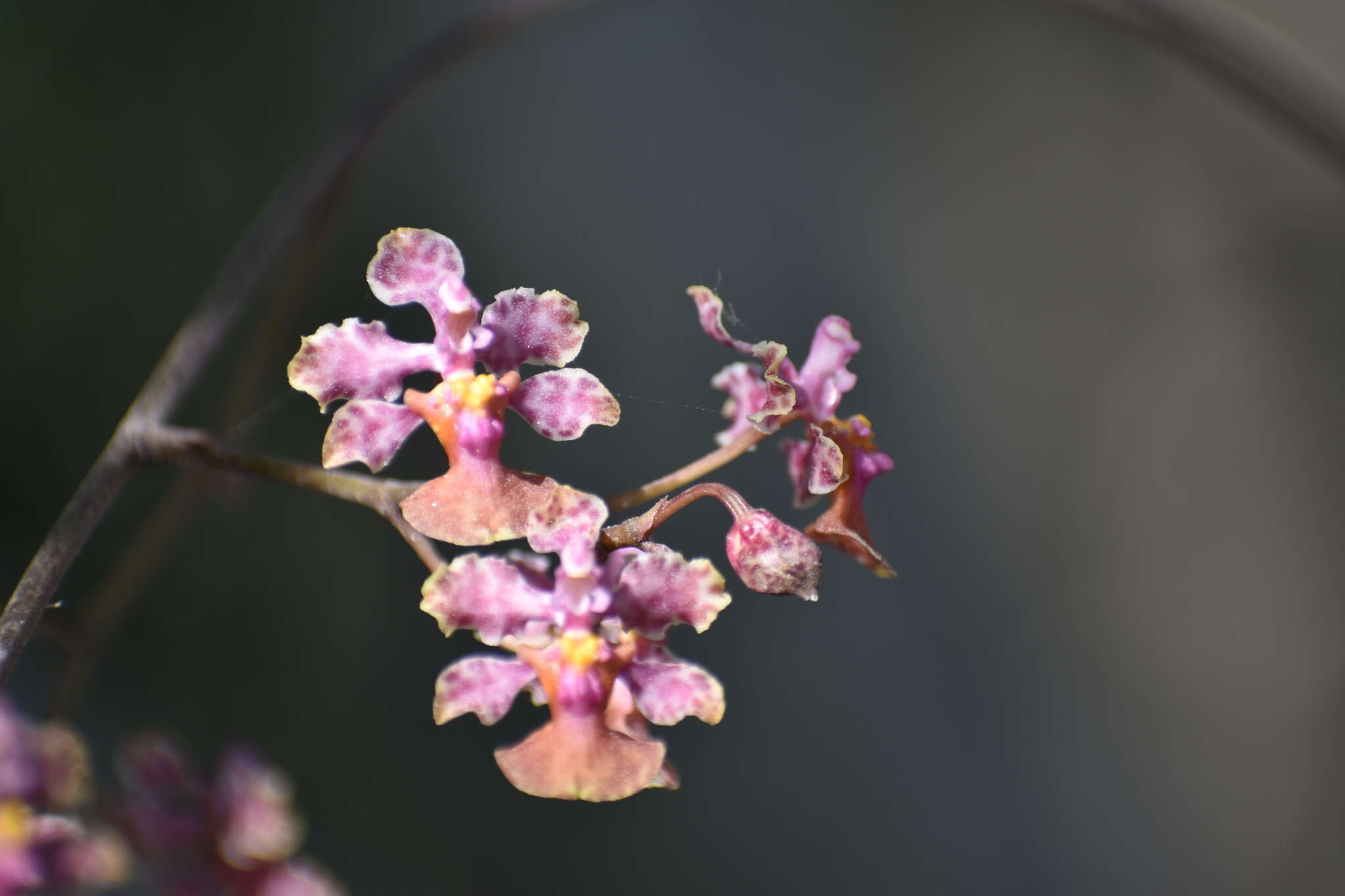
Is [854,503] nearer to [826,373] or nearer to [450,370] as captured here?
[826,373]

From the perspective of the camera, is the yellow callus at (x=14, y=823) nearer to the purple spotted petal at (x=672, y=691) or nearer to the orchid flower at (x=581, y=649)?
the orchid flower at (x=581, y=649)

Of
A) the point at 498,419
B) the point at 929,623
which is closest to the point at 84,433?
the point at 498,419

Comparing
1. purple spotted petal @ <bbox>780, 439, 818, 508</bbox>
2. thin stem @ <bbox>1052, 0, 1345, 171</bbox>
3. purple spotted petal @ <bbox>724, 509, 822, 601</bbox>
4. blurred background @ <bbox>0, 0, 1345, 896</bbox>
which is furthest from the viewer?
blurred background @ <bbox>0, 0, 1345, 896</bbox>

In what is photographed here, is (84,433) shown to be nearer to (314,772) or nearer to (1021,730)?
(314,772)

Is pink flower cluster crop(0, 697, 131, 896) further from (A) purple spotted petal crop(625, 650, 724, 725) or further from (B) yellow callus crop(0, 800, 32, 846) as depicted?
(A) purple spotted petal crop(625, 650, 724, 725)

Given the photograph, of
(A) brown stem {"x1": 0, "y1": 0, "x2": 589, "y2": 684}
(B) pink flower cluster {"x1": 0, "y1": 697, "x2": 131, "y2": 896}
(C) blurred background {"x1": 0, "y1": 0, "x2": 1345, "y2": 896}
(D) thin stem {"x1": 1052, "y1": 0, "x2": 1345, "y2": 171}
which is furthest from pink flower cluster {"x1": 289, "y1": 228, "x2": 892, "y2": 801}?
(C) blurred background {"x1": 0, "y1": 0, "x2": 1345, "y2": 896}

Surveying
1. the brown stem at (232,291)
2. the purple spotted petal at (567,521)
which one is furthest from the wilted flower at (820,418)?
the brown stem at (232,291)
